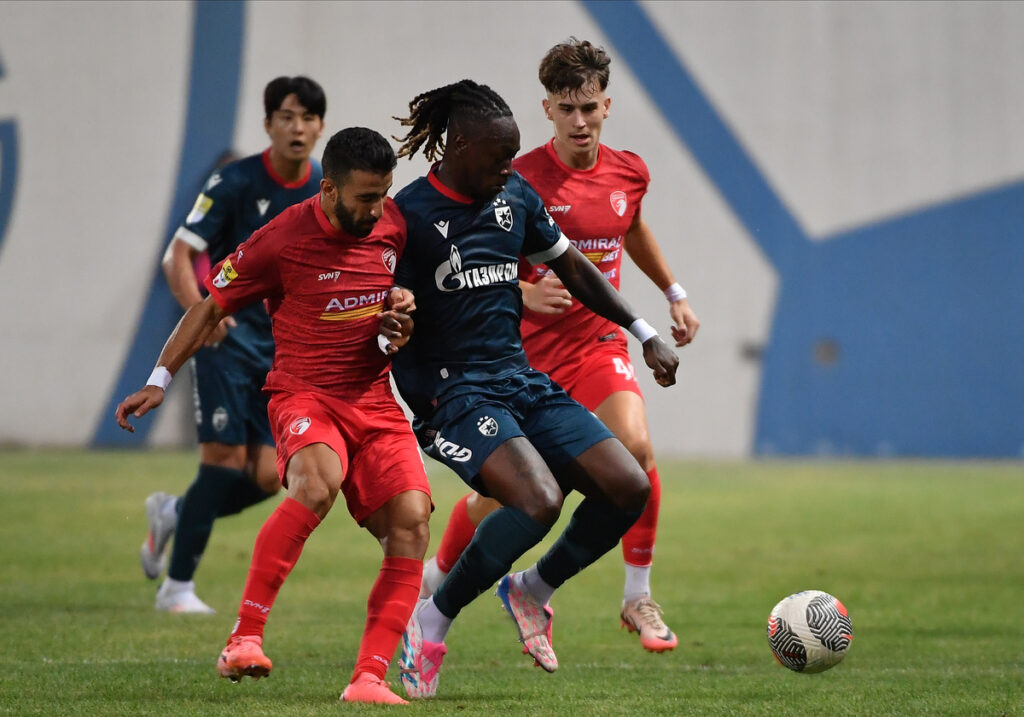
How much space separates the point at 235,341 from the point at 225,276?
7.79 feet

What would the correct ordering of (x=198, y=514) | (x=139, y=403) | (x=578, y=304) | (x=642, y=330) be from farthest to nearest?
(x=198, y=514)
(x=578, y=304)
(x=642, y=330)
(x=139, y=403)

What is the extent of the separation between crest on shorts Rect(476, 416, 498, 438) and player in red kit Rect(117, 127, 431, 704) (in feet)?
1.04

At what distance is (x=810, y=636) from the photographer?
514 centimetres

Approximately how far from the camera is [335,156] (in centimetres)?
480

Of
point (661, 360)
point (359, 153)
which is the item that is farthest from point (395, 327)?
point (661, 360)

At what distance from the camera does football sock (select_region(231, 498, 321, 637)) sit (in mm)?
4609

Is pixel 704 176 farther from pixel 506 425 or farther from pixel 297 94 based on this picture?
pixel 506 425

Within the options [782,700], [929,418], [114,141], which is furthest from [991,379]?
[782,700]

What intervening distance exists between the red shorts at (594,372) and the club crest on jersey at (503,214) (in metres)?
1.26

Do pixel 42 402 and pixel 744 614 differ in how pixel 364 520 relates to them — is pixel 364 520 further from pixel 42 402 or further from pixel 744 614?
pixel 42 402

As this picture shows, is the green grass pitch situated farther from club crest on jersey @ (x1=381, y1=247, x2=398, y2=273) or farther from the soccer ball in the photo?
club crest on jersey @ (x1=381, y1=247, x2=398, y2=273)

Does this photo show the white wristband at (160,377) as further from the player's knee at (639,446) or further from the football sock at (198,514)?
the football sock at (198,514)

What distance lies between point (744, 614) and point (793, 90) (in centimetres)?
1510

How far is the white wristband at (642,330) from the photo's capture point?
5.29 m
